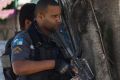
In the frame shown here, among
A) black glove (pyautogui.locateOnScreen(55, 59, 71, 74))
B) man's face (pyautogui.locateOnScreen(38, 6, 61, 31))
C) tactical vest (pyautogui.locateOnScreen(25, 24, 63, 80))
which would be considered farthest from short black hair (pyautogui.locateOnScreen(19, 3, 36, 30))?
black glove (pyautogui.locateOnScreen(55, 59, 71, 74))

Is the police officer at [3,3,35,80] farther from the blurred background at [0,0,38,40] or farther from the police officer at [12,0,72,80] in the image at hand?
the blurred background at [0,0,38,40]

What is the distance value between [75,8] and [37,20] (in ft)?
1.15

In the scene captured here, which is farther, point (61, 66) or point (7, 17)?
point (7, 17)

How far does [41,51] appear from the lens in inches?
132

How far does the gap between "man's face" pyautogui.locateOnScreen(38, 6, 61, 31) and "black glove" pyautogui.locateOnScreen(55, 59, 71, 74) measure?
0.24 meters

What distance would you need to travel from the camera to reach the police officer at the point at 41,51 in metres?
Answer: 3.25

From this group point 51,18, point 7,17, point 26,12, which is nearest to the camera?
point 51,18

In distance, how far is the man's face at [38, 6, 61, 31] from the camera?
10.9 feet

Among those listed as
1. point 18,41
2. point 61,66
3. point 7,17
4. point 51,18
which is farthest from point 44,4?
point 7,17

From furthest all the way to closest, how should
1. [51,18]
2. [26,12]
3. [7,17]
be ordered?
1. [7,17]
2. [26,12]
3. [51,18]

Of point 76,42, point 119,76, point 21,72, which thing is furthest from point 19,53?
point 119,76

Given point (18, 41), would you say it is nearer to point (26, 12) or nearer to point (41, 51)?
point (41, 51)

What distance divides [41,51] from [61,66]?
183 millimetres

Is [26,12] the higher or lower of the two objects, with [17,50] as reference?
higher
